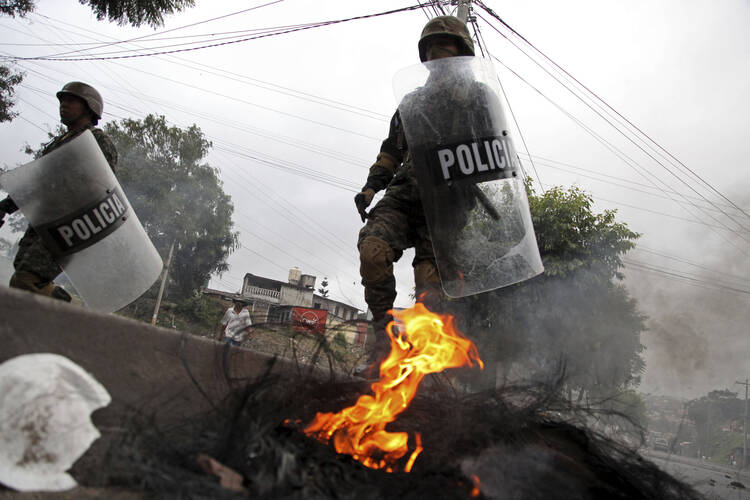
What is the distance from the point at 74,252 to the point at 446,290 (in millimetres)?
1989

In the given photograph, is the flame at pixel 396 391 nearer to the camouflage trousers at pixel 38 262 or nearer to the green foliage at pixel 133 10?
the camouflage trousers at pixel 38 262

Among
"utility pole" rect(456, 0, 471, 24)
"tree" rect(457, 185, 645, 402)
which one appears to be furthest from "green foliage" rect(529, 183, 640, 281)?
"utility pole" rect(456, 0, 471, 24)

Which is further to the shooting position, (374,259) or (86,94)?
(86,94)

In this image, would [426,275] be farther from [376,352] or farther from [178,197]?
[178,197]

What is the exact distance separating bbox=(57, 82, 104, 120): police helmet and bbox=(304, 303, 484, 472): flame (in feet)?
8.62

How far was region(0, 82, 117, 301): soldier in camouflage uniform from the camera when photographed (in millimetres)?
2629

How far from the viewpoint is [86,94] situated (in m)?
3.14

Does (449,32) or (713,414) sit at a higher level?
(449,32)

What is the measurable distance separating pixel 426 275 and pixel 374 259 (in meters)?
0.40

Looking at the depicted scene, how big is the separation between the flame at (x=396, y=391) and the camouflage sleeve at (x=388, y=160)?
3.59 feet

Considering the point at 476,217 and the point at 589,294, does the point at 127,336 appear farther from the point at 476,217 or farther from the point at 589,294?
the point at 589,294

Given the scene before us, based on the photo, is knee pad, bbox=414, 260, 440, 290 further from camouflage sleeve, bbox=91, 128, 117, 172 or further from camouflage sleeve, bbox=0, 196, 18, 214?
camouflage sleeve, bbox=0, 196, 18, 214

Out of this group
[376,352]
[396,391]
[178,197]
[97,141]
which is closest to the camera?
[396,391]

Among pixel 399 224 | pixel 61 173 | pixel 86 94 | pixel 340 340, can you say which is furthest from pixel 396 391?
pixel 86 94
